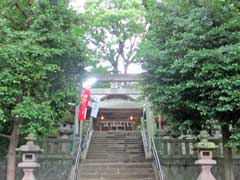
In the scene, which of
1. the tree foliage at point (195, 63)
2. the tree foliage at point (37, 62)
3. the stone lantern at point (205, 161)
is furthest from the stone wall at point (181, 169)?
the tree foliage at point (37, 62)

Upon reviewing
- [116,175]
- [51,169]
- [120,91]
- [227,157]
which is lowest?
[116,175]

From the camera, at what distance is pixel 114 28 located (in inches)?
838

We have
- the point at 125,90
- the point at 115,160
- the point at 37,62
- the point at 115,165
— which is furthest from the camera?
the point at 125,90

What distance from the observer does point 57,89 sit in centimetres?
837

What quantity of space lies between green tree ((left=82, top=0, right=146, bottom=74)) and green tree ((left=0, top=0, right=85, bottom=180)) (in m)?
9.18

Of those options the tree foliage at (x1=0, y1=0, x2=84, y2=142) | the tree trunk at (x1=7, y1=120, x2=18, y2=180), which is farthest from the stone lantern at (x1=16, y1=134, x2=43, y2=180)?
the tree trunk at (x1=7, y1=120, x2=18, y2=180)

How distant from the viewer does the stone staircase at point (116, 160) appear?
32.3 ft

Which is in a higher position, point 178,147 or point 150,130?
point 150,130

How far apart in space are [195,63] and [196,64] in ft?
0.22

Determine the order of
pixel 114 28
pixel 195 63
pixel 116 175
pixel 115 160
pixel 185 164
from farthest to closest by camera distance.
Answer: pixel 114 28 → pixel 115 160 → pixel 116 175 → pixel 185 164 → pixel 195 63

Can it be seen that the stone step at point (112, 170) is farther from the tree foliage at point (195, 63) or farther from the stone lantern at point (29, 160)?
the stone lantern at point (29, 160)

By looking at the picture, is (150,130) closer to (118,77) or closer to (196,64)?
(118,77)

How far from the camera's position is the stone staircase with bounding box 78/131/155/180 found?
9852 mm

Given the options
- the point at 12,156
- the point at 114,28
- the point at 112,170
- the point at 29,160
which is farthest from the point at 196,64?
the point at 114,28
